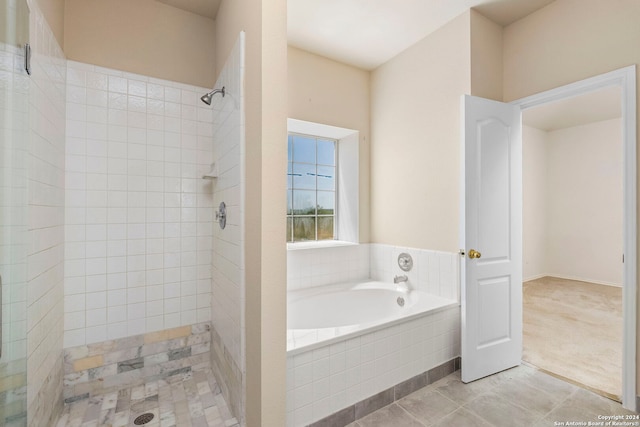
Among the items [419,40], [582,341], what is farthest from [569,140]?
[419,40]

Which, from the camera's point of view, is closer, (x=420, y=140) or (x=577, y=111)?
(x=420, y=140)

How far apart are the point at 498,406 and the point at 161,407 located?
6.93 ft

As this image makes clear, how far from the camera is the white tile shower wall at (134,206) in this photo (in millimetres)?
1844

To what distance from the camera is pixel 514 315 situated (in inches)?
89.7

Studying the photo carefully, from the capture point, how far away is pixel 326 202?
127 inches

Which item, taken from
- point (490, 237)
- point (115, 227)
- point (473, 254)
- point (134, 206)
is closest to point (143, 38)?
point (134, 206)

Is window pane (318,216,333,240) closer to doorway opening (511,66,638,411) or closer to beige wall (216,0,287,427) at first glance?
beige wall (216,0,287,427)

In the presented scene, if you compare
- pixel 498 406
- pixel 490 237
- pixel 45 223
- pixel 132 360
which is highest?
pixel 45 223

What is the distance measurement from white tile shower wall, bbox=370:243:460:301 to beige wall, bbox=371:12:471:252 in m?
0.08

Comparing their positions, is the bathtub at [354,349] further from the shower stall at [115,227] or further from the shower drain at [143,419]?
the shower drain at [143,419]

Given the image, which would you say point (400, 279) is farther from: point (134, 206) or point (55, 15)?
point (55, 15)

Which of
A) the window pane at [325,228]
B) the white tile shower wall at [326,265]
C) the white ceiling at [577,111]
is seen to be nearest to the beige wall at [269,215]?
the white tile shower wall at [326,265]

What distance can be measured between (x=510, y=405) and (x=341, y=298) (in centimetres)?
141

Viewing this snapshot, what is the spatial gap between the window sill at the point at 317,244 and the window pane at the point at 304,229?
2.8 inches
